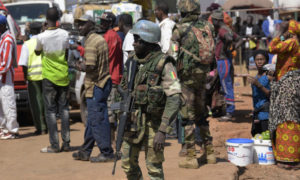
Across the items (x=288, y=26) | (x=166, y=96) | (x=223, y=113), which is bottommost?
(x=223, y=113)

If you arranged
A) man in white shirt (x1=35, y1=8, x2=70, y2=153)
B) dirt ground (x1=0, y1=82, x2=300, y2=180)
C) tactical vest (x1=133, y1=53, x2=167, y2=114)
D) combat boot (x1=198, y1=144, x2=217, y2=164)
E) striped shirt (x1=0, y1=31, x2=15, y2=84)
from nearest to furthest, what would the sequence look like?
tactical vest (x1=133, y1=53, x2=167, y2=114) → dirt ground (x1=0, y1=82, x2=300, y2=180) → combat boot (x1=198, y1=144, x2=217, y2=164) → man in white shirt (x1=35, y1=8, x2=70, y2=153) → striped shirt (x1=0, y1=31, x2=15, y2=84)

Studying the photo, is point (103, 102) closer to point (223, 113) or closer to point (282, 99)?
point (282, 99)

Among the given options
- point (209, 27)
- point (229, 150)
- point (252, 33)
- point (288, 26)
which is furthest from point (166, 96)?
point (252, 33)

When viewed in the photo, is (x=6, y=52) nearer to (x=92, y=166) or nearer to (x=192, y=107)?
(x=92, y=166)

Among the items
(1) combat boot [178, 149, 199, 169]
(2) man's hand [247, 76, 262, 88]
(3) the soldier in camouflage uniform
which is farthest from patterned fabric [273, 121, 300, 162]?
(3) the soldier in camouflage uniform

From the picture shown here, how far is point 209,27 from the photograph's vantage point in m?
7.00

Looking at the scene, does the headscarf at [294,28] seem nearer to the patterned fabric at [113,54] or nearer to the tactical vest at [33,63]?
the patterned fabric at [113,54]

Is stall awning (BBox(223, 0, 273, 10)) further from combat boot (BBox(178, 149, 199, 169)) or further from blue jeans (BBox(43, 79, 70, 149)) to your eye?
combat boot (BBox(178, 149, 199, 169))

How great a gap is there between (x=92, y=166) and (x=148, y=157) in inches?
104

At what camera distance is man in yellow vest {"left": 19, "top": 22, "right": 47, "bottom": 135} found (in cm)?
1019

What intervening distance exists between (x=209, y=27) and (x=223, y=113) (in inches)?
163

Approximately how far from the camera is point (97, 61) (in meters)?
7.34

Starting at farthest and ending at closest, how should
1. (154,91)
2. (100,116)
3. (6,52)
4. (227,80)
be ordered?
(227,80) < (6,52) < (100,116) < (154,91)

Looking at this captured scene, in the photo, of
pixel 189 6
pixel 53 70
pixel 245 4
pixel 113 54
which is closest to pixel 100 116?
pixel 113 54
